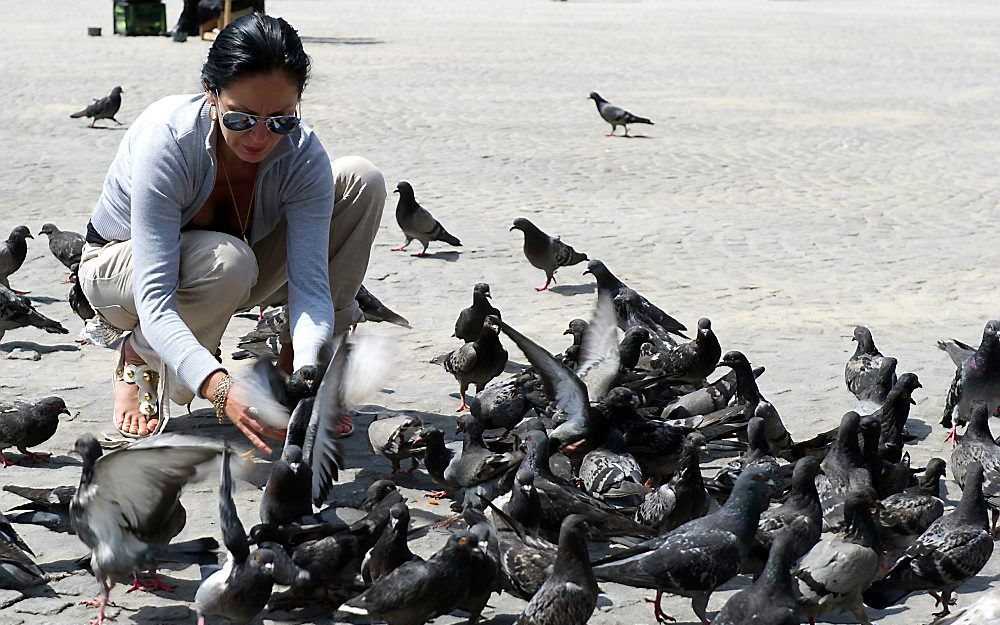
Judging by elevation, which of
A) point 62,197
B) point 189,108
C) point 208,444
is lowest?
point 62,197

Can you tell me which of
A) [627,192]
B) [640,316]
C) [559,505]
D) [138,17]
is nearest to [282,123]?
[559,505]

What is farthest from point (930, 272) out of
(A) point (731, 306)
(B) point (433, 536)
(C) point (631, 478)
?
(B) point (433, 536)

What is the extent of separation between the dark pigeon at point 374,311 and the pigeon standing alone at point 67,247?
2.63 m

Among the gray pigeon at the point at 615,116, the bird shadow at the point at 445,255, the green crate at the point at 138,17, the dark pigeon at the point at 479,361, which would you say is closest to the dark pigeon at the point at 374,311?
the dark pigeon at the point at 479,361

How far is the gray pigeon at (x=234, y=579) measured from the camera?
428cm

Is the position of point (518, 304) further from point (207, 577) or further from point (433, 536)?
point (207, 577)

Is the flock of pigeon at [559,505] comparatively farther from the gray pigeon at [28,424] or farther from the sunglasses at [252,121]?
the sunglasses at [252,121]

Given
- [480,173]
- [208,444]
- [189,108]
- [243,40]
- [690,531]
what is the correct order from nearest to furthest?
[208,444], [690,531], [243,40], [189,108], [480,173]

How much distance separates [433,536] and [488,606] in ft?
2.05

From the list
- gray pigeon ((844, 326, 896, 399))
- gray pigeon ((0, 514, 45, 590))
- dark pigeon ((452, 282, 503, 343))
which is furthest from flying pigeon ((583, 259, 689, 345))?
gray pigeon ((0, 514, 45, 590))

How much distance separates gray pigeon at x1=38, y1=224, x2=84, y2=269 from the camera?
9.65 meters

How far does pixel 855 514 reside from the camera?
4.96 m

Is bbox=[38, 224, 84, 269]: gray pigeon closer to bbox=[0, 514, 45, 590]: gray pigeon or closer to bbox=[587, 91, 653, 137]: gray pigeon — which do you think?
bbox=[0, 514, 45, 590]: gray pigeon

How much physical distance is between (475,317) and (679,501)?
115 inches
